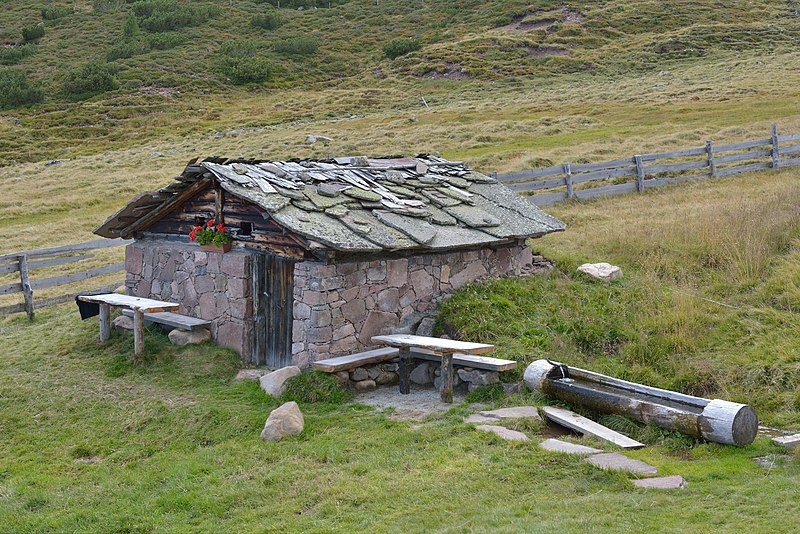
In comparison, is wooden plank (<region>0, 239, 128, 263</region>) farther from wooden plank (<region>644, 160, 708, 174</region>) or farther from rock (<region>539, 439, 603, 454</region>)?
wooden plank (<region>644, 160, 708, 174</region>)

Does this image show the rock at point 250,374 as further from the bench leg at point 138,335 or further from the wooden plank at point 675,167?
the wooden plank at point 675,167

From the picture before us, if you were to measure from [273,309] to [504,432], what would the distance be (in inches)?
175

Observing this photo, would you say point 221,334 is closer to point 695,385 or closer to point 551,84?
point 695,385

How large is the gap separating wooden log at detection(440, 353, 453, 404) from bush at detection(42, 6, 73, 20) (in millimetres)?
84201

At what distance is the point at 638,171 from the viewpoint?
2106 cm

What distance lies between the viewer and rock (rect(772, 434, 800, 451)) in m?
7.40

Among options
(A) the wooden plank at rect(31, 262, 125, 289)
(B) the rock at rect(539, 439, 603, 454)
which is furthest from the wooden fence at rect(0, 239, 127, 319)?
(B) the rock at rect(539, 439, 603, 454)

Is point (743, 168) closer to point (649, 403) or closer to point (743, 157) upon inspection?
point (743, 157)

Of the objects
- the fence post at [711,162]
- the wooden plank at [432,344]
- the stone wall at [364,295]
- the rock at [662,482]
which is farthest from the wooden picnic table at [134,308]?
the fence post at [711,162]

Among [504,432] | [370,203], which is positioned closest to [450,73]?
[370,203]

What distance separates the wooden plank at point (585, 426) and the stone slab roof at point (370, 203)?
3.21 metres

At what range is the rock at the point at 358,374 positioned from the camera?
10602 millimetres

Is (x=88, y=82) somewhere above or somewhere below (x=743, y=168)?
above

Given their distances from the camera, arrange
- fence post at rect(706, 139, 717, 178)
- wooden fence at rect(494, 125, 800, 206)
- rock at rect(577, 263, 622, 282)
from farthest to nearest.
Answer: fence post at rect(706, 139, 717, 178) < wooden fence at rect(494, 125, 800, 206) < rock at rect(577, 263, 622, 282)
